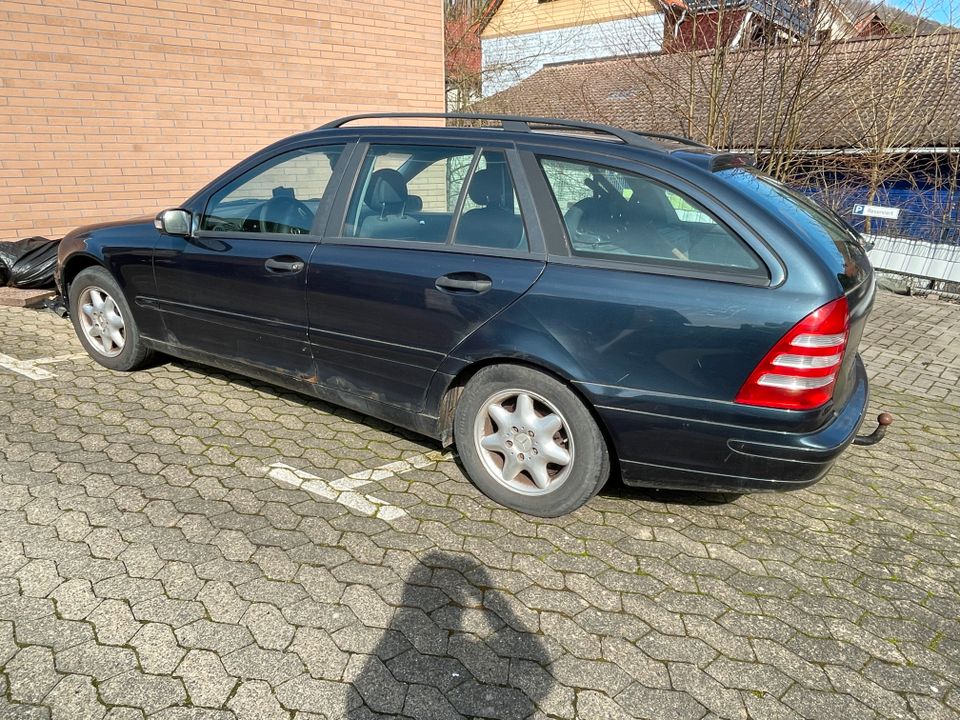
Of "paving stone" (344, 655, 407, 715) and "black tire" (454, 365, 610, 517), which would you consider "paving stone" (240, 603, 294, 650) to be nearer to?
"paving stone" (344, 655, 407, 715)

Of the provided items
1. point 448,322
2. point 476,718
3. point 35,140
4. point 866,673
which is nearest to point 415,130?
point 448,322

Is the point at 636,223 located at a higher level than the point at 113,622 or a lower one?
higher

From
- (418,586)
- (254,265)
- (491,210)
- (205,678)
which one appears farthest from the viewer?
(254,265)

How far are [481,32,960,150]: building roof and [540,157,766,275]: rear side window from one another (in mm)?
7331

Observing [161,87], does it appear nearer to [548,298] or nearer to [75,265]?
[75,265]

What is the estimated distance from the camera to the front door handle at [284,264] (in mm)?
3613

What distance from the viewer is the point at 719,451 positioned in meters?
2.77

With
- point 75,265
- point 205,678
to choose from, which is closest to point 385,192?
point 205,678

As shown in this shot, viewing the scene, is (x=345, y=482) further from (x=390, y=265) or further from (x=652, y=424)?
(x=652, y=424)

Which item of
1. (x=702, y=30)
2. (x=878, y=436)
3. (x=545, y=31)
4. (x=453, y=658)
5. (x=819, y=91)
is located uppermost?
(x=545, y=31)

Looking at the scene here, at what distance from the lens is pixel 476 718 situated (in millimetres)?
2111

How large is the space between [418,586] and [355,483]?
0.90 meters

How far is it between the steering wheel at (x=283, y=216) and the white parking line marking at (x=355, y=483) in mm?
1289

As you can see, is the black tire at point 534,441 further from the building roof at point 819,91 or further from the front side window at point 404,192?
the building roof at point 819,91
